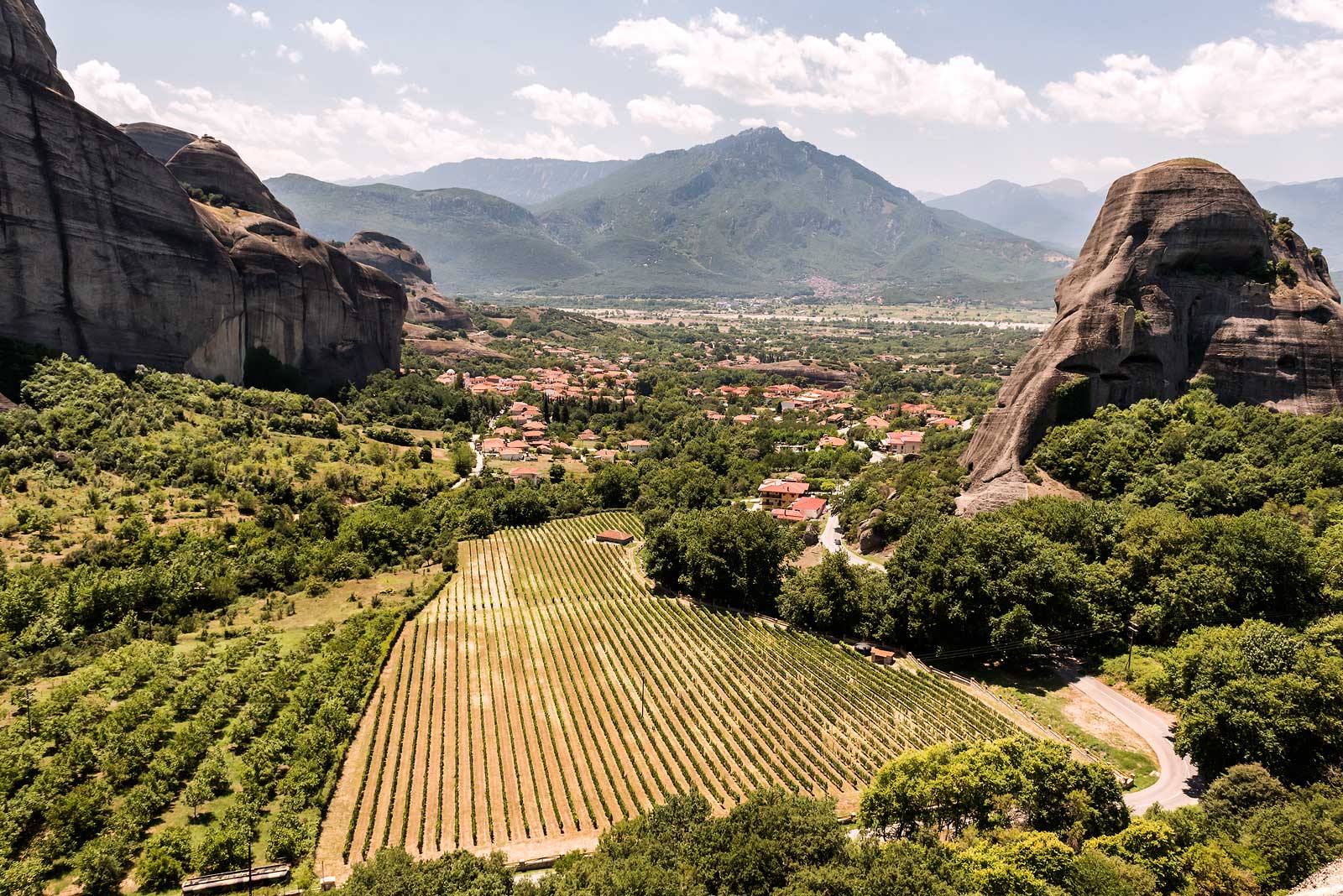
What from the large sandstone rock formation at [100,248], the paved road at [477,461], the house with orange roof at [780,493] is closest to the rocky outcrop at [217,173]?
the large sandstone rock formation at [100,248]

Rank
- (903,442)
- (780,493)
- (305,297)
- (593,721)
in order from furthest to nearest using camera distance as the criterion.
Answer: (903,442) < (305,297) < (780,493) < (593,721)

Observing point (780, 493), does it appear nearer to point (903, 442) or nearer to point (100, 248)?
point (903, 442)

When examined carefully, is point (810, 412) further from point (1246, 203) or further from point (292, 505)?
point (292, 505)

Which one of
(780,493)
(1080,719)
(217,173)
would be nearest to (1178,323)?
(1080,719)

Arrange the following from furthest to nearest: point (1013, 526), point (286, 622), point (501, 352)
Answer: point (501, 352)
point (286, 622)
point (1013, 526)

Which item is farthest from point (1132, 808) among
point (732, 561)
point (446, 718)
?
point (446, 718)

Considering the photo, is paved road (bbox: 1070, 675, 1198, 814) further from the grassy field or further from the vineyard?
the vineyard

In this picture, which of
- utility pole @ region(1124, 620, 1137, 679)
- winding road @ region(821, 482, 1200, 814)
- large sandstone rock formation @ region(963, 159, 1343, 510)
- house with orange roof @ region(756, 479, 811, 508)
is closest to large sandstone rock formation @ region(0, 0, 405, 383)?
house with orange roof @ region(756, 479, 811, 508)
